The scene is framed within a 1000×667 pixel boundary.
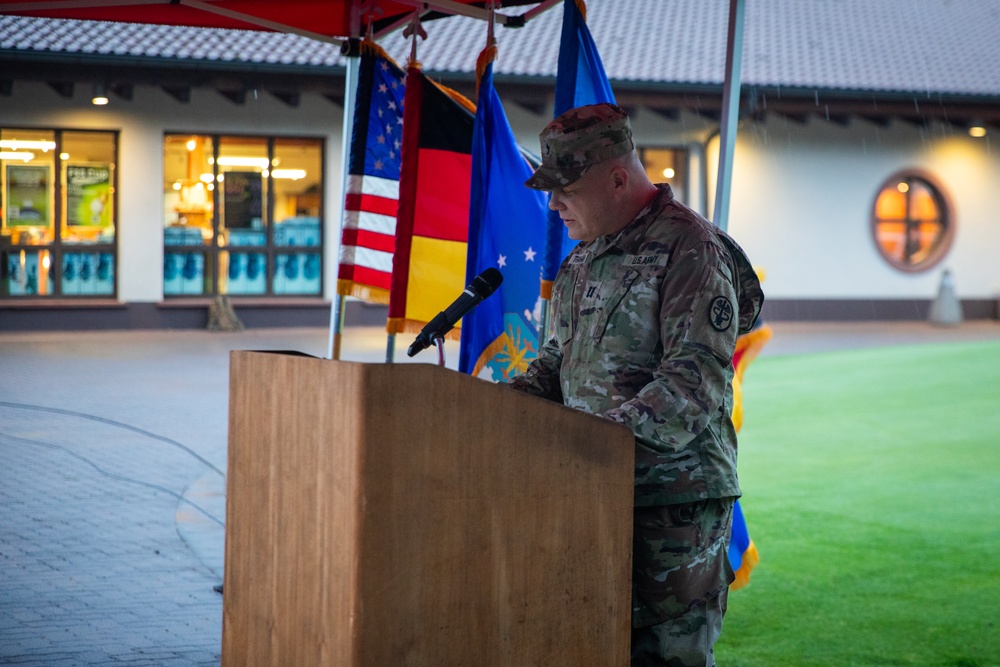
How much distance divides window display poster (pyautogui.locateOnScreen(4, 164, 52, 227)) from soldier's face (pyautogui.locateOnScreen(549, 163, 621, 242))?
1819 cm

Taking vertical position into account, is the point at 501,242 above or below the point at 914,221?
below

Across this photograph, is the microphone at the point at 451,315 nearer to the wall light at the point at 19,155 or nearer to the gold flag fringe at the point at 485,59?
the gold flag fringe at the point at 485,59

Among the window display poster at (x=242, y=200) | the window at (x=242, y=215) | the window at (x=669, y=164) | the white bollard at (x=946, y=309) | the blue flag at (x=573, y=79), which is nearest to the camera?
the blue flag at (x=573, y=79)

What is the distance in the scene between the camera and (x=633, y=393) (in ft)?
7.84

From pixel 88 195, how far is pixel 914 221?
16.2 metres

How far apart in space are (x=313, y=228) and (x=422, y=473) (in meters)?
19.4

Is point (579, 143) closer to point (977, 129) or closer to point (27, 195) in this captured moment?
point (27, 195)

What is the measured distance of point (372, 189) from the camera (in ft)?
17.0

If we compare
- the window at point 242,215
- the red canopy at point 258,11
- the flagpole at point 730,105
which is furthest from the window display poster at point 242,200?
the flagpole at point 730,105

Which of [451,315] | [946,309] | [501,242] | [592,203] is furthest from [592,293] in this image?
[946,309]

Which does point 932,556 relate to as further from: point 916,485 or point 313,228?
point 313,228

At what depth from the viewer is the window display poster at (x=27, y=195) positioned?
18.8 meters

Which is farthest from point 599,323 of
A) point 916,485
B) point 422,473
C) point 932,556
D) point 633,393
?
point 916,485

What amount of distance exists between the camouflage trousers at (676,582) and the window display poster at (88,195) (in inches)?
727
